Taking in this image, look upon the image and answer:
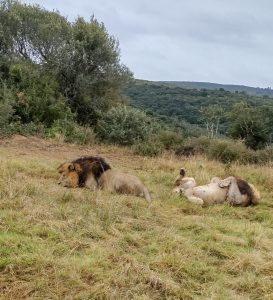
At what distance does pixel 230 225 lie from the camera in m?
5.54

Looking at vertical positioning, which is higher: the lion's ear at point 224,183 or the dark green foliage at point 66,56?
the dark green foliage at point 66,56

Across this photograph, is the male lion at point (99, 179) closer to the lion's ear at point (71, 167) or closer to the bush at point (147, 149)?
the lion's ear at point (71, 167)

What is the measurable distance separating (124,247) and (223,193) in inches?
126

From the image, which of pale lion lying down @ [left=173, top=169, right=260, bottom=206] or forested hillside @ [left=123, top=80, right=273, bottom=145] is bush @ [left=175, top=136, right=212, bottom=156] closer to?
pale lion lying down @ [left=173, top=169, right=260, bottom=206]

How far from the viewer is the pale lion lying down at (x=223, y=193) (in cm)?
699

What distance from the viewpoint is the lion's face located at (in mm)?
6820

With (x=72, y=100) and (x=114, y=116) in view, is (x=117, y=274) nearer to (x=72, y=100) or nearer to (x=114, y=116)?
(x=114, y=116)

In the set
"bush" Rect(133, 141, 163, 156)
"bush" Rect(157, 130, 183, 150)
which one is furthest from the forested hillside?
"bush" Rect(133, 141, 163, 156)

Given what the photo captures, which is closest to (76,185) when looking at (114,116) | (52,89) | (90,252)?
(90,252)

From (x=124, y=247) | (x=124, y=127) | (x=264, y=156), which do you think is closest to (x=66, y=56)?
(x=124, y=127)

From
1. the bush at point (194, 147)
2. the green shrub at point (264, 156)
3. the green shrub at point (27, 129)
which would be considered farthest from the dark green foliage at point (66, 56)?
the green shrub at point (264, 156)

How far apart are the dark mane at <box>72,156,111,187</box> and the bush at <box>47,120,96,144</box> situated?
622 centimetres

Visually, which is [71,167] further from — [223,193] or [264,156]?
[264,156]

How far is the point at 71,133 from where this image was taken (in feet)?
46.9
